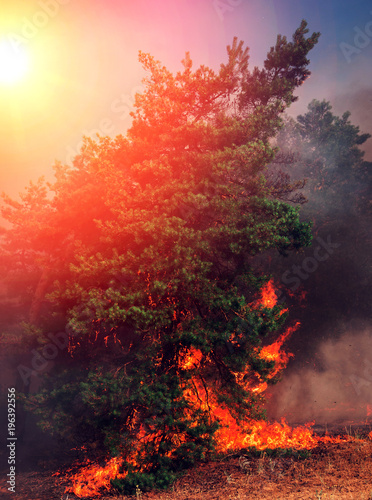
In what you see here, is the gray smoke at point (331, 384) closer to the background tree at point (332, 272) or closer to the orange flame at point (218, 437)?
the background tree at point (332, 272)

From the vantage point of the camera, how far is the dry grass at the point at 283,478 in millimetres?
8102

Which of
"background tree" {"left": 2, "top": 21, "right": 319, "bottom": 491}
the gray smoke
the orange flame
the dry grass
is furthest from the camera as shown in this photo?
the gray smoke

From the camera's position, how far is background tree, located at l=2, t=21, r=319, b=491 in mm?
11242

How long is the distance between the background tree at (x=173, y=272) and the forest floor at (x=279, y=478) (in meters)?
0.88

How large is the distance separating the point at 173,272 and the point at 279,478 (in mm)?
7211

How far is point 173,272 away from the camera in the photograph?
11.6 metres

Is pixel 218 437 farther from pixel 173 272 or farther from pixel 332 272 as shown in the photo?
pixel 332 272

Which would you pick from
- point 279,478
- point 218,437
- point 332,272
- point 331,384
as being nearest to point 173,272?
point 218,437

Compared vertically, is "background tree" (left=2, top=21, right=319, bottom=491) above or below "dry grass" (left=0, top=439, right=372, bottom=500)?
above

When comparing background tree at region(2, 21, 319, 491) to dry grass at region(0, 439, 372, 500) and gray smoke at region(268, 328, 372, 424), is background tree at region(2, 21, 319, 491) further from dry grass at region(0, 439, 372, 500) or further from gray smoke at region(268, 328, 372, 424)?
gray smoke at region(268, 328, 372, 424)

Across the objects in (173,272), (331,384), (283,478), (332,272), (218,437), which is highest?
(173,272)

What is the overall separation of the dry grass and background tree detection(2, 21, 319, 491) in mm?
908

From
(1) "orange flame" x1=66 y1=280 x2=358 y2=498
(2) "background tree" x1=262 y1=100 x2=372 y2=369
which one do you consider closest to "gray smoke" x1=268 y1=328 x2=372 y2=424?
(2) "background tree" x1=262 y1=100 x2=372 y2=369

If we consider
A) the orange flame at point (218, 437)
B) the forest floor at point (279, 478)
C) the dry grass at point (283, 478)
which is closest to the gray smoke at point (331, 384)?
the orange flame at point (218, 437)
